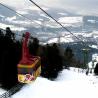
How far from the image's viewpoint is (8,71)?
48062 millimetres

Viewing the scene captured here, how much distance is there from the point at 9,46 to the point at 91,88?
13.6 metres

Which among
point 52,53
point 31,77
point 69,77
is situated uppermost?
point 31,77

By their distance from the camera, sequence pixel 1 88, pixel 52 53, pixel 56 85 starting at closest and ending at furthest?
pixel 1 88, pixel 56 85, pixel 52 53

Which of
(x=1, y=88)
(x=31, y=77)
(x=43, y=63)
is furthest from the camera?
(x=43, y=63)

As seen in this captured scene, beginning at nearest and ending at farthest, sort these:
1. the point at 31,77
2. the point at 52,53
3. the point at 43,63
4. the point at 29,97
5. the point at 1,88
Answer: the point at 31,77, the point at 29,97, the point at 1,88, the point at 43,63, the point at 52,53

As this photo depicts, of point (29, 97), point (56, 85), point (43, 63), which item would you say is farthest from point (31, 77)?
point (43, 63)

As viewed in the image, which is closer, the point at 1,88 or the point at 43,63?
the point at 1,88

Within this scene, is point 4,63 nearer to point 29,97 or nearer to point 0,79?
point 0,79

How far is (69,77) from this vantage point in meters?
70.8

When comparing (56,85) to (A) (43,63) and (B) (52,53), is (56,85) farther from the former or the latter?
(B) (52,53)

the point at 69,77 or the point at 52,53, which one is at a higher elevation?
the point at 52,53

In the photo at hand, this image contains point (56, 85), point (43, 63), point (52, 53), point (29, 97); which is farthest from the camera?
point (52, 53)

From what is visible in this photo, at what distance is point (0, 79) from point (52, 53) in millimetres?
22782

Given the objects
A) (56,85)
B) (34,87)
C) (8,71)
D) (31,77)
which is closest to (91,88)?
(56,85)
